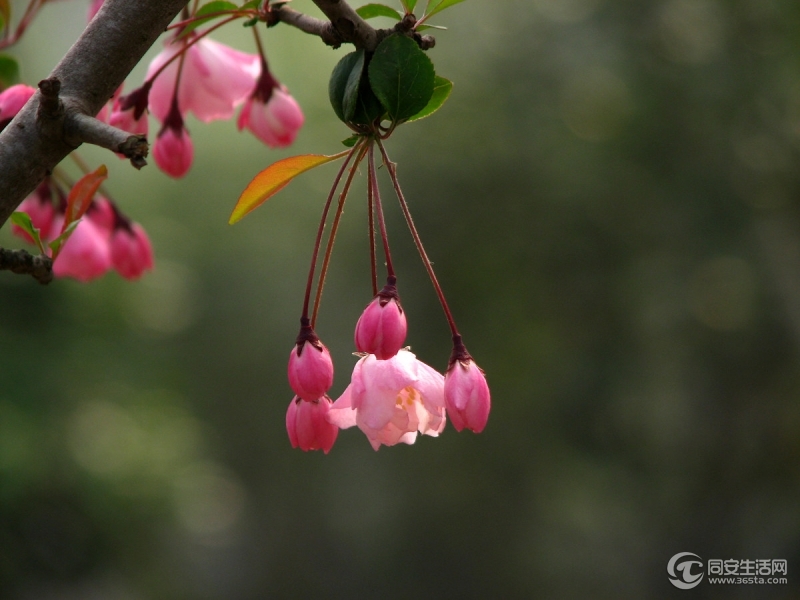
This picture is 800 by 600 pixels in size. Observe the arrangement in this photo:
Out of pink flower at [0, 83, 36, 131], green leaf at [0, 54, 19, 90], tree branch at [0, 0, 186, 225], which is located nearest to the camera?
tree branch at [0, 0, 186, 225]

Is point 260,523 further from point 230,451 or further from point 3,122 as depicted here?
point 3,122

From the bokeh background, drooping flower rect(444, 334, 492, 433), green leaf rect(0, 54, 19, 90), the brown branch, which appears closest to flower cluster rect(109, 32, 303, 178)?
green leaf rect(0, 54, 19, 90)

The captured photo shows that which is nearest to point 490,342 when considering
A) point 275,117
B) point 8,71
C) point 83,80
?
point 275,117

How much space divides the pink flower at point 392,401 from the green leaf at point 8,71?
407 mm

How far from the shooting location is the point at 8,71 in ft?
2.13

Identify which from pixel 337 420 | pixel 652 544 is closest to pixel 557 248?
pixel 652 544

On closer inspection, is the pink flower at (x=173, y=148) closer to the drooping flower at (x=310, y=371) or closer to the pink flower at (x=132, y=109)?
the pink flower at (x=132, y=109)

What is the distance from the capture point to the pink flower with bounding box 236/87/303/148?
706mm

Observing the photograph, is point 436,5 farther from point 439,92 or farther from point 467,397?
point 467,397

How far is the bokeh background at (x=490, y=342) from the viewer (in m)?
3.54

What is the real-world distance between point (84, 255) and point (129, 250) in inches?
1.9

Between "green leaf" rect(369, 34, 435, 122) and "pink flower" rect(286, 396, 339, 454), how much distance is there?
0.18 meters

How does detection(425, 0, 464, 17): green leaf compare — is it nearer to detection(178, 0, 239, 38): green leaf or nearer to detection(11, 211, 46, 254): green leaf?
detection(178, 0, 239, 38): green leaf

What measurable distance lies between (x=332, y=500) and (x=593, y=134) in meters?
3.66
